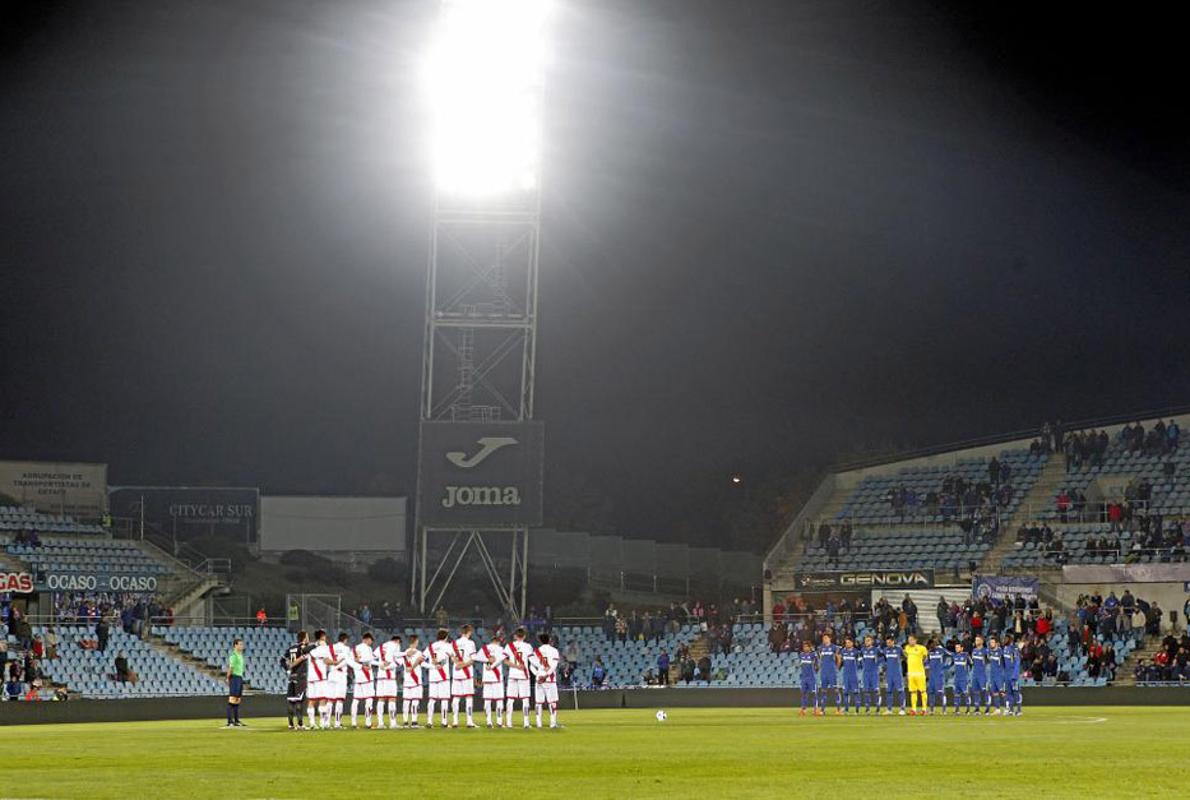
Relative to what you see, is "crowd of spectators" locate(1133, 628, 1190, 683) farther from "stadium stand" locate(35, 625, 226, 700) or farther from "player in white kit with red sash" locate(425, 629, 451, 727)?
"stadium stand" locate(35, 625, 226, 700)

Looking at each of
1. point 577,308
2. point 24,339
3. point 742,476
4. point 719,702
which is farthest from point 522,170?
point 742,476

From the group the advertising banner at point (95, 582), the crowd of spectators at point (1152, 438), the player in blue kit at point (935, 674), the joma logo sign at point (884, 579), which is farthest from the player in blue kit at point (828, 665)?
the advertising banner at point (95, 582)

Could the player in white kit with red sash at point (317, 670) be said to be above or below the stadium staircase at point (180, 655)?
below

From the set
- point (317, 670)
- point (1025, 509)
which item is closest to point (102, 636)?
point (317, 670)

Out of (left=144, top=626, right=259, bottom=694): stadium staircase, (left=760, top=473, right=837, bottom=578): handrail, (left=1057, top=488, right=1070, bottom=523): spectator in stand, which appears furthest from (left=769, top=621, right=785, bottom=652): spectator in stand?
(left=144, top=626, right=259, bottom=694): stadium staircase

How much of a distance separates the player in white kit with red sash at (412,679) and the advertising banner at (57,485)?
146ft

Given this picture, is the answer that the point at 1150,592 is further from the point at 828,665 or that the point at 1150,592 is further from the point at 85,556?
the point at 85,556

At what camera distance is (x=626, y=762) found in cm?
2266

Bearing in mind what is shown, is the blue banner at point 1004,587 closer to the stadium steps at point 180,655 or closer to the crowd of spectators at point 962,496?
the crowd of spectators at point 962,496

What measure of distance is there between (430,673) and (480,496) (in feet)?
84.7

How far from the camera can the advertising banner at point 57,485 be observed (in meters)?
77.9

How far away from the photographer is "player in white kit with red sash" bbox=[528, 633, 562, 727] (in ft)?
112

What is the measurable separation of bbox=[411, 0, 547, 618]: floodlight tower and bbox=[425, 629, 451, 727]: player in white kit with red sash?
23.1 m

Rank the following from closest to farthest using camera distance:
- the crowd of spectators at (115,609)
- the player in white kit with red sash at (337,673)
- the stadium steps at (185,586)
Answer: the player in white kit with red sash at (337,673), the crowd of spectators at (115,609), the stadium steps at (185,586)
